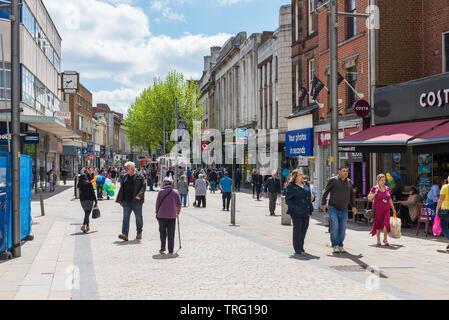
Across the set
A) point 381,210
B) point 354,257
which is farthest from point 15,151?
point 381,210

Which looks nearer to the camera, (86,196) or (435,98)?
(86,196)

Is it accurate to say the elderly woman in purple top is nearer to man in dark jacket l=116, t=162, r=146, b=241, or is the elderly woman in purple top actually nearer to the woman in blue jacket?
man in dark jacket l=116, t=162, r=146, b=241

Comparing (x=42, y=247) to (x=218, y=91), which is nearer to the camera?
(x=42, y=247)

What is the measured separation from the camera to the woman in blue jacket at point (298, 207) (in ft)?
35.6

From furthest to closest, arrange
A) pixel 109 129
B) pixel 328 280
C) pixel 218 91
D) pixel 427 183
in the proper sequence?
pixel 109 129, pixel 218 91, pixel 427 183, pixel 328 280

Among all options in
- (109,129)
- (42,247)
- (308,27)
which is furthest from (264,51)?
(109,129)

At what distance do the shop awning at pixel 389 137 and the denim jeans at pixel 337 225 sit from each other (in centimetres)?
552

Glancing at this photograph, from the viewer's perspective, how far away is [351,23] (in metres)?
22.9

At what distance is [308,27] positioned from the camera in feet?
94.8

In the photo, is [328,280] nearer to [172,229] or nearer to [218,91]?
[172,229]

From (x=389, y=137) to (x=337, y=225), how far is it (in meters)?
6.60

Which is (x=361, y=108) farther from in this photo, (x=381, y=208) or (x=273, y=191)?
(x=381, y=208)

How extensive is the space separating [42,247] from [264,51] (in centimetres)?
3314

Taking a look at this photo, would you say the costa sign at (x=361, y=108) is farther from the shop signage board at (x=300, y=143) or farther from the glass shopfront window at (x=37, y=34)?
the glass shopfront window at (x=37, y=34)
